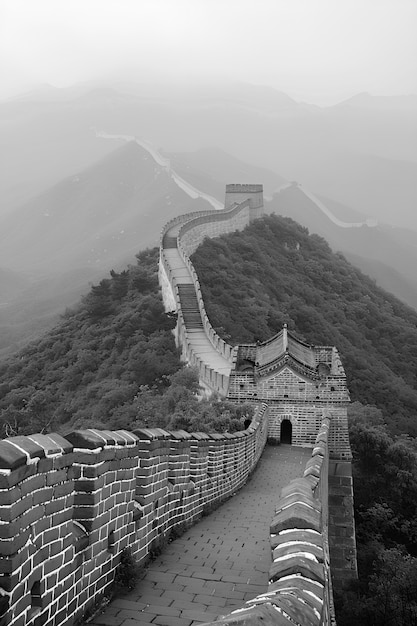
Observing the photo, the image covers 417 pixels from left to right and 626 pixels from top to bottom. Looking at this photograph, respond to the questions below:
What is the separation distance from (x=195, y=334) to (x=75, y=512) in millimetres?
25380

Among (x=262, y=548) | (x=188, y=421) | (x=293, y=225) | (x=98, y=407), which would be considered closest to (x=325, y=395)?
(x=188, y=421)

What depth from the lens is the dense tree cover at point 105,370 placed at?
23031mm

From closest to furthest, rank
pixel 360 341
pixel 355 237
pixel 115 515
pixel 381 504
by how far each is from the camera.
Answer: pixel 115 515 < pixel 381 504 < pixel 360 341 < pixel 355 237

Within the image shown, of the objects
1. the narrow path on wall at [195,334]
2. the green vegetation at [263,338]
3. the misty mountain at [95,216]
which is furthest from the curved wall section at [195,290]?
the misty mountain at [95,216]

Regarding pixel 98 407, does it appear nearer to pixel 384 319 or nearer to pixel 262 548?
pixel 262 548

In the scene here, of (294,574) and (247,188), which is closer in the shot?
(294,574)

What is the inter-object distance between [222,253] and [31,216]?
225 feet

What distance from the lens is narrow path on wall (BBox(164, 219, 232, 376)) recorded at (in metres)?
23.9

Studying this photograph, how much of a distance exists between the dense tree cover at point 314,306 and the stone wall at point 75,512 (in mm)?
22535

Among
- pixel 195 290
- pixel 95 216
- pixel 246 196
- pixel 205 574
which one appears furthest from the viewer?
pixel 95 216

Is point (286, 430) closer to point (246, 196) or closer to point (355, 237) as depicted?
point (246, 196)

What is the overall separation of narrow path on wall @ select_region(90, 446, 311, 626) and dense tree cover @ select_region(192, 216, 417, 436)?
778 inches

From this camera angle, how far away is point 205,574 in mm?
6258

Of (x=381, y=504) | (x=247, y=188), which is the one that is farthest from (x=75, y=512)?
(x=247, y=188)
